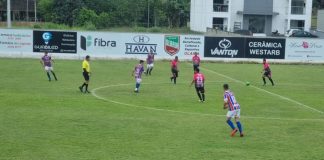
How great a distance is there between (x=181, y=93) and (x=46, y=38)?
25090 millimetres

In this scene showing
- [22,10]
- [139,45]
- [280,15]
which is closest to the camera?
[139,45]

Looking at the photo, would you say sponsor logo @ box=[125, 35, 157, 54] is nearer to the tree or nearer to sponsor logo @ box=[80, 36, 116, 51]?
sponsor logo @ box=[80, 36, 116, 51]

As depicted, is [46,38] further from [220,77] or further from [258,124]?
[258,124]

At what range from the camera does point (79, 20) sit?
86.9 m

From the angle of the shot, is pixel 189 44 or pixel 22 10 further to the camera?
pixel 22 10

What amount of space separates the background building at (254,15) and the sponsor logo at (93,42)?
32560 millimetres

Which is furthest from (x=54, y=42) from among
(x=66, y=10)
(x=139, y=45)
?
(x=66, y=10)

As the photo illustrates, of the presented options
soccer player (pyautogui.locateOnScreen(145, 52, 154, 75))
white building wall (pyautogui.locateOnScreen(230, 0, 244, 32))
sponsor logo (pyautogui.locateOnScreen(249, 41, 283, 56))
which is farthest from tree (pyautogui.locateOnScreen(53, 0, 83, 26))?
soccer player (pyautogui.locateOnScreen(145, 52, 154, 75))

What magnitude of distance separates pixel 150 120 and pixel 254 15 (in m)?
66.4

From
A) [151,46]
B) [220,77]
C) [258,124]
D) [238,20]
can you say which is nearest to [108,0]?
[238,20]

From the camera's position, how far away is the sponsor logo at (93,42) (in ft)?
171

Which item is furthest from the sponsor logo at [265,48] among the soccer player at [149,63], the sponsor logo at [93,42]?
the soccer player at [149,63]

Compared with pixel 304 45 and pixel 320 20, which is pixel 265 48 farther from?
pixel 320 20

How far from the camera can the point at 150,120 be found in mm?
20844
